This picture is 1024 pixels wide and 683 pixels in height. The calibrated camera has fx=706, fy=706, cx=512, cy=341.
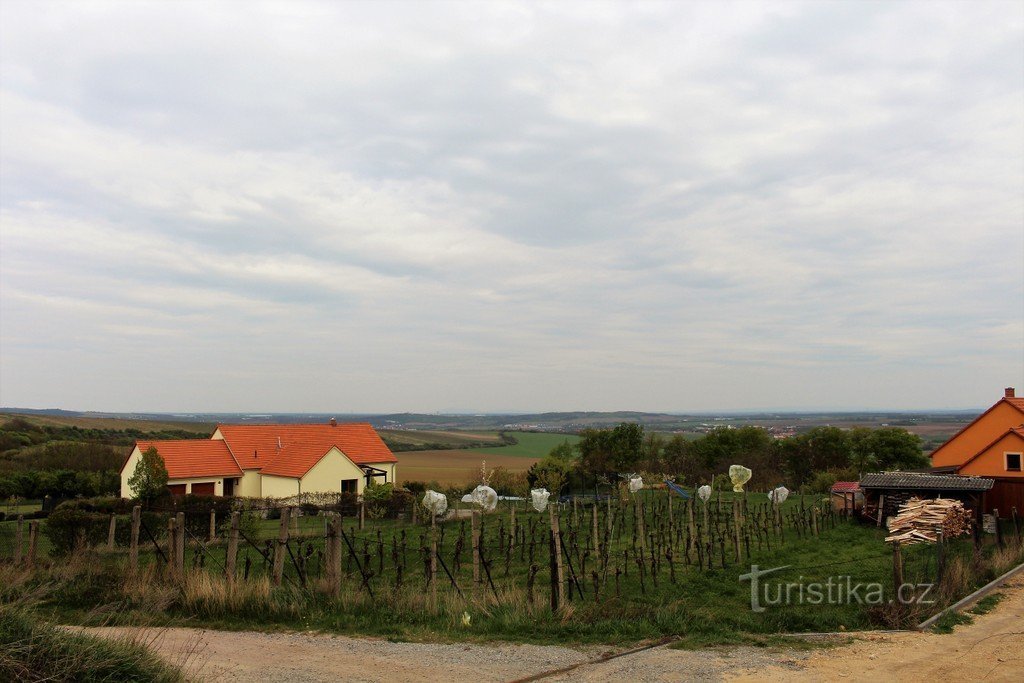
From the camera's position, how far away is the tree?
2802 cm

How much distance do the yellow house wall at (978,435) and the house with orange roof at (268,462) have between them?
2577 cm

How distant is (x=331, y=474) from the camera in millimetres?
32406

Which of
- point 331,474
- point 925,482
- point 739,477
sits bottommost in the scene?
point 739,477

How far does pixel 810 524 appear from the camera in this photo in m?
22.5

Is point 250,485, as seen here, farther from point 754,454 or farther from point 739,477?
point 754,454

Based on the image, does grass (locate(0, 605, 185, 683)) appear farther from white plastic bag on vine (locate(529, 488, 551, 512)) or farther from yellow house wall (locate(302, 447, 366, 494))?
yellow house wall (locate(302, 447, 366, 494))

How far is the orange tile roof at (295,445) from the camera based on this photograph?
108 ft

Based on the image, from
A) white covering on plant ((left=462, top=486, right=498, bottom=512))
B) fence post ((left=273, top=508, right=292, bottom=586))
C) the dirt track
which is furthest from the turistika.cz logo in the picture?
white covering on plant ((left=462, top=486, right=498, bottom=512))

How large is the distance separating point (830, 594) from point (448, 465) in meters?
49.3

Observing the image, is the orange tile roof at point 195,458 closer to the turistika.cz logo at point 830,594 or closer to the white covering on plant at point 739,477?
the white covering on plant at point 739,477

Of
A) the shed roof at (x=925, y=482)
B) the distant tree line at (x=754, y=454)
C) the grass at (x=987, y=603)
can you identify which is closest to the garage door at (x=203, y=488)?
the distant tree line at (x=754, y=454)

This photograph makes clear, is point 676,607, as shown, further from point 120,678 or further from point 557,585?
point 120,678

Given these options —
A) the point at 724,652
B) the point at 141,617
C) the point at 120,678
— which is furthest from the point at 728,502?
the point at 120,678

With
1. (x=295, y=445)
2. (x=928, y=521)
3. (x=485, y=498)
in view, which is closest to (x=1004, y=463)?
(x=928, y=521)
